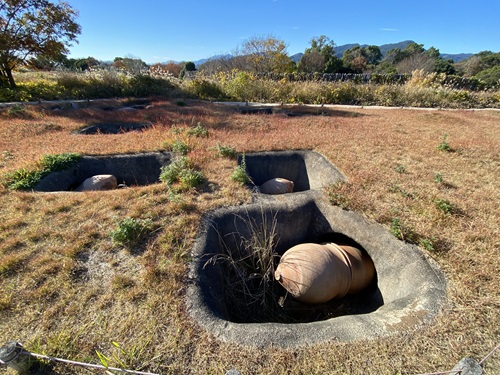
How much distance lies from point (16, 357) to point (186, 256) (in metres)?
1.44

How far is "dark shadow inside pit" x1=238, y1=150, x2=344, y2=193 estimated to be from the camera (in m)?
5.28

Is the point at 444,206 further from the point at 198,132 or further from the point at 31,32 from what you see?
the point at 31,32

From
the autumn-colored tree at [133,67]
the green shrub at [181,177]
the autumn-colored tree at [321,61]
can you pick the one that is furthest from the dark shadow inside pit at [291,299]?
the autumn-colored tree at [321,61]

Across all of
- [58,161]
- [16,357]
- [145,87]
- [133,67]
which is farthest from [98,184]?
[133,67]

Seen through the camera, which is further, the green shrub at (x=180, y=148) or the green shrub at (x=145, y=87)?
the green shrub at (x=145, y=87)

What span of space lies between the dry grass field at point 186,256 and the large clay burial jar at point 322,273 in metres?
0.69

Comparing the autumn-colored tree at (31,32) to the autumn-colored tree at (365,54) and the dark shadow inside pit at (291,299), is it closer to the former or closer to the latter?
the dark shadow inside pit at (291,299)

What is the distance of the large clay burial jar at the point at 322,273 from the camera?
2.82 m

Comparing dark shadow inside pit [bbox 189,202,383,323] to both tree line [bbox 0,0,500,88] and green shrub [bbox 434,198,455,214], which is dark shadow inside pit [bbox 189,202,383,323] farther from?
tree line [bbox 0,0,500,88]

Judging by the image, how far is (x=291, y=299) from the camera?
304 centimetres

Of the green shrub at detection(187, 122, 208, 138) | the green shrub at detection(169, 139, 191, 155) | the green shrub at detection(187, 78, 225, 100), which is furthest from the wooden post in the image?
the green shrub at detection(187, 78, 225, 100)

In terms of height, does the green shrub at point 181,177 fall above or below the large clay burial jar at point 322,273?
above

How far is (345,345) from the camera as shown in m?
1.94

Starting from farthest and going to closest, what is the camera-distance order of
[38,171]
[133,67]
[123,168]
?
1. [133,67]
2. [123,168]
3. [38,171]
